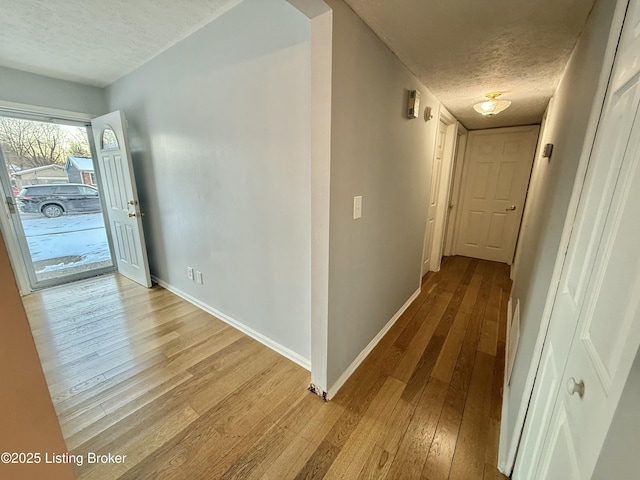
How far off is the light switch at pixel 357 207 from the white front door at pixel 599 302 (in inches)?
36.9

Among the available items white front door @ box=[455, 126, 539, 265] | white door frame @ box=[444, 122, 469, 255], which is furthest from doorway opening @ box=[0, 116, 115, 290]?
white front door @ box=[455, 126, 539, 265]

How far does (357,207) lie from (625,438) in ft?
4.15

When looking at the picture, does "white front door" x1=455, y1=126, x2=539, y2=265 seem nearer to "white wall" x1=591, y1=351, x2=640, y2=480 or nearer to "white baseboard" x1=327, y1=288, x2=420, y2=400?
"white baseboard" x1=327, y1=288, x2=420, y2=400

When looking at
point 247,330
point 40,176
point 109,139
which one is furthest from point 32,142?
point 247,330

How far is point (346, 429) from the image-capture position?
4.57ft

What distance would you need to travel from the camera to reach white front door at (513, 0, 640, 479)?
49cm

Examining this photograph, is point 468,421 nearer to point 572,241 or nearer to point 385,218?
point 572,241

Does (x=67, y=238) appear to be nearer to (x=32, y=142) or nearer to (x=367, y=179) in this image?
(x=32, y=142)

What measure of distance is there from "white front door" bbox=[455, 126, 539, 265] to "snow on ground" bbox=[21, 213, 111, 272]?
5.53 metres

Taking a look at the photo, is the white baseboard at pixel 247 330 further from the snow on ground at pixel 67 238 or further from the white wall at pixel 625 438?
the white wall at pixel 625 438

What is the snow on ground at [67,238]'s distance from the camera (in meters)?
3.01

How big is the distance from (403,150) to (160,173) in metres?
2.35

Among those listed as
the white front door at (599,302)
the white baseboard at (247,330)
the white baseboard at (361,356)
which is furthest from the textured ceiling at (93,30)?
the white baseboard at (361,356)

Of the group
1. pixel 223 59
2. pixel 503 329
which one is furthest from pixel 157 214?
pixel 503 329
